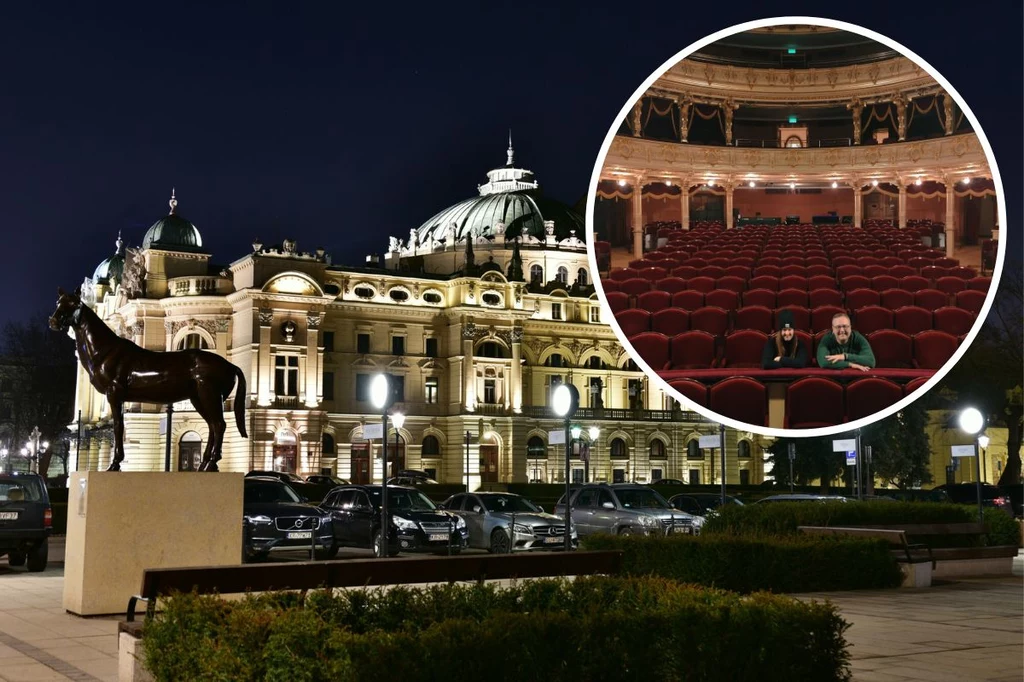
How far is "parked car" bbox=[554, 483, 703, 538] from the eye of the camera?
1073 inches

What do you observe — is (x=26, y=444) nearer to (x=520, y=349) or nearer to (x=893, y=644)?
(x=520, y=349)

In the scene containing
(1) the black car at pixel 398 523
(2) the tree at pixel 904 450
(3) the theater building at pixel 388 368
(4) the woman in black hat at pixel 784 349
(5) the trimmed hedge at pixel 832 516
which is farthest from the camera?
(3) the theater building at pixel 388 368

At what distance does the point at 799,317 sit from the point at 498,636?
612cm

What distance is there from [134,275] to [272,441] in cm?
1733

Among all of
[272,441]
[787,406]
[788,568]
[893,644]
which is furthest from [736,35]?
[272,441]

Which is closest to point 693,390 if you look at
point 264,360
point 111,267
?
point 264,360

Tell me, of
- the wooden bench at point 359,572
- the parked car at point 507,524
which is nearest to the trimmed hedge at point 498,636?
the wooden bench at point 359,572

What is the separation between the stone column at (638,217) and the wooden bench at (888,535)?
734 centimetres

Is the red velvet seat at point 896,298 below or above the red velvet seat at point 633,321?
above

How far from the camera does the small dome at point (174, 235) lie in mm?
90000

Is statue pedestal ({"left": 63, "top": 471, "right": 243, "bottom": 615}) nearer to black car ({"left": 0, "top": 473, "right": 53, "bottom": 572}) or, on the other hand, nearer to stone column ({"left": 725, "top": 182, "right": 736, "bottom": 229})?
black car ({"left": 0, "top": 473, "right": 53, "bottom": 572})

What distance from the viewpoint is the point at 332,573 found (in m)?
10.8

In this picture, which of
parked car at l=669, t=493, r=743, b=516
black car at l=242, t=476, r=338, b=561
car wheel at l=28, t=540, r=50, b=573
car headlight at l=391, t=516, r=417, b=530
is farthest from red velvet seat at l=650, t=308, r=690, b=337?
parked car at l=669, t=493, r=743, b=516

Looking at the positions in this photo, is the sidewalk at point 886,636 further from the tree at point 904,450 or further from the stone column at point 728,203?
the tree at point 904,450
